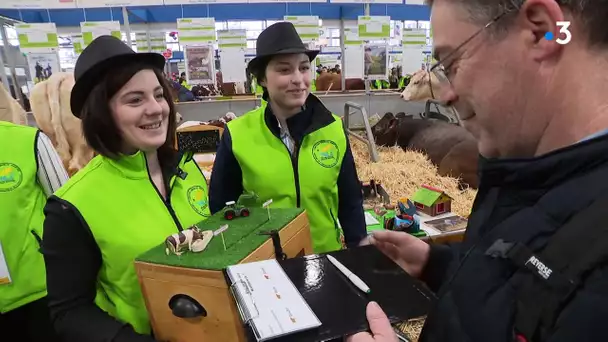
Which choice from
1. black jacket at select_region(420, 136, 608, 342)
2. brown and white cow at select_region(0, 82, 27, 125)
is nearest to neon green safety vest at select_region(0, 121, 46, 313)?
brown and white cow at select_region(0, 82, 27, 125)

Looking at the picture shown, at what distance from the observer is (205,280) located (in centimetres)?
90

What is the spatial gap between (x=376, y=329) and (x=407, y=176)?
9.40 ft

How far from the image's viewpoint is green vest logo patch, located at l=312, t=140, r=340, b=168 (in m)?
1.85

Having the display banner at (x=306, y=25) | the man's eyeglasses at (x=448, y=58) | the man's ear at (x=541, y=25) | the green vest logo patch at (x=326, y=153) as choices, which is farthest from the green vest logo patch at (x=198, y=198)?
the display banner at (x=306, y=25)

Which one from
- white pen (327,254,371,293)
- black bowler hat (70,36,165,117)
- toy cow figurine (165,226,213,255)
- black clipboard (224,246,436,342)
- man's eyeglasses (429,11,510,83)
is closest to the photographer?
man's eyeglasses (429,11,510,83)

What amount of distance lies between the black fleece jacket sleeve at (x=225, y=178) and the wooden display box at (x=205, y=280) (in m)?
0.73

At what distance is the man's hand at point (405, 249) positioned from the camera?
3.65 feet

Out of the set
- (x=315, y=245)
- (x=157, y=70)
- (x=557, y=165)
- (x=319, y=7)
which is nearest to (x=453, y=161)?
(x=315, y=245)

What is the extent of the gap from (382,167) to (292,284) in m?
2.92

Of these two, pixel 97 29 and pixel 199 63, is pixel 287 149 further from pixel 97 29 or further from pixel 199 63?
pixel 97 29

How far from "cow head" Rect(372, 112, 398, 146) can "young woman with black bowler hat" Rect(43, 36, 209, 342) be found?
353 centimetres

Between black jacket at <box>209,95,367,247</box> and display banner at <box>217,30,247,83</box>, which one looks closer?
black jacket at <box>209,95,367,247</box>

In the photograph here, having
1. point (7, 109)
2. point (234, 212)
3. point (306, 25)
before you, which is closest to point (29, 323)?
point (7, 109)

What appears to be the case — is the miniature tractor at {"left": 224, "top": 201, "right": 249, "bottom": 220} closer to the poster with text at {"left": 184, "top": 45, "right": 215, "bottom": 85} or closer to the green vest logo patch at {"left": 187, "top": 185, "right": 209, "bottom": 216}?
the green vest logo patch at {"left": 187, "top": 185, "right": 209, "bottom": 216}
